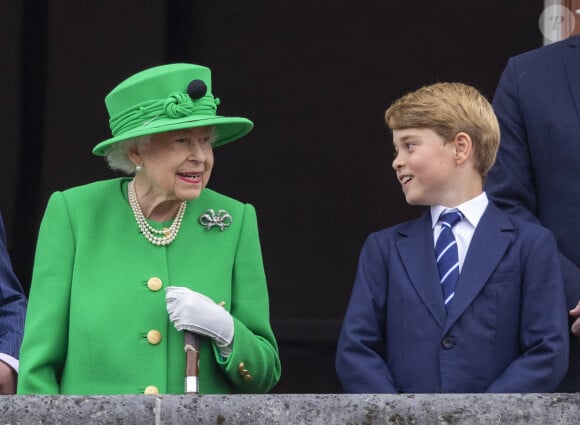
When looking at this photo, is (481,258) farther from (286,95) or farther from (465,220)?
(286,95)

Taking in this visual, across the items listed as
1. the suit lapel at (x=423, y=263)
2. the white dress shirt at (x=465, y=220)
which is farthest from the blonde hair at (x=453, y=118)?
the suit lapel at (x=423, y=263)

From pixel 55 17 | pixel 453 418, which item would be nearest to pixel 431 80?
pixel 55 17

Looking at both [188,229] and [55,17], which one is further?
[55,17]

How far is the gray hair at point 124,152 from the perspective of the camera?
414 centimetres

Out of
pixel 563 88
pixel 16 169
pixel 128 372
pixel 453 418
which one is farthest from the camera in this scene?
pixel 16 169

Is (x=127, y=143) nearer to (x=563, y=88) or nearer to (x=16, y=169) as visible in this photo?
(x=563, y=88)

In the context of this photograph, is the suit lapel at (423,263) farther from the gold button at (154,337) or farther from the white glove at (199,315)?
the gold button at (154,337)

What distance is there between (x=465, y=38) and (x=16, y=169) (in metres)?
1.59

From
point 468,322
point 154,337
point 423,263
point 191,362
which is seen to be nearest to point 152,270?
point 154,337

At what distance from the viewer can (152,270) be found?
4102 millimetres

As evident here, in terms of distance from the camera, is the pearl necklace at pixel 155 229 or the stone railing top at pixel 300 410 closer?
the stone railing top at pixel 300 410

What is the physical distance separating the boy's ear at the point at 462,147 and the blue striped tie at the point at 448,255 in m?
0.14

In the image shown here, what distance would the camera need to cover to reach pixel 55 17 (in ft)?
19.2

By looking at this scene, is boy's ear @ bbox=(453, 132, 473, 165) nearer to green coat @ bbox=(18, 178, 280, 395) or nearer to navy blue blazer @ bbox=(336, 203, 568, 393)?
navy blue blazer @ bbox=(336, 203, 568, 393)
